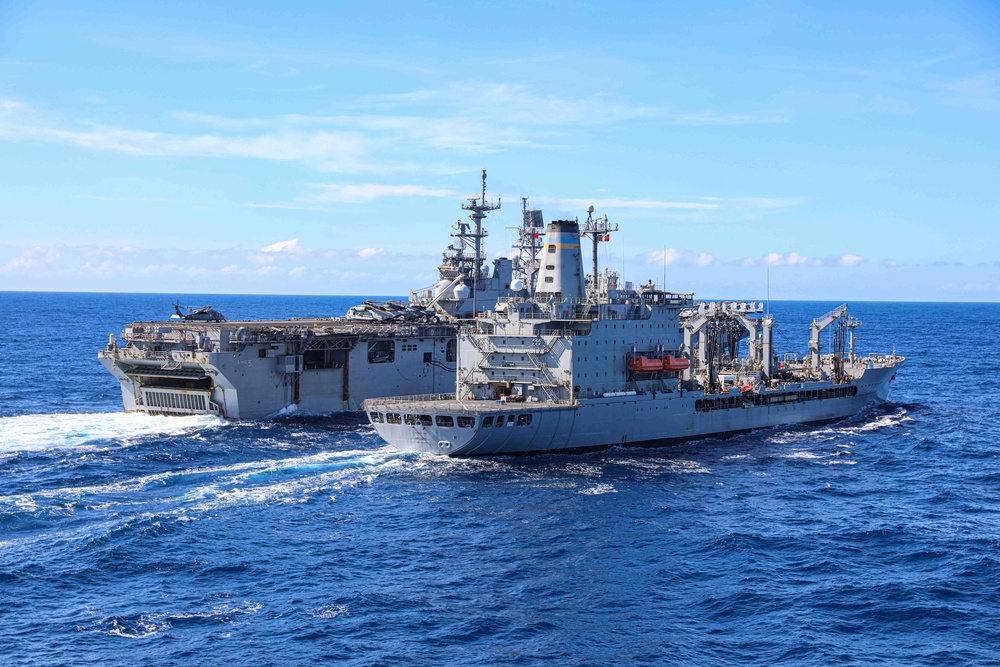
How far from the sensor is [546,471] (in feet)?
131

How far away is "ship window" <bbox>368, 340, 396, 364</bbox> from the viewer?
5794 centimetres

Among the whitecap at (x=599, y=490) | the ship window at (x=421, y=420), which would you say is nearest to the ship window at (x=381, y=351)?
the ship window at (x=421, y=420)

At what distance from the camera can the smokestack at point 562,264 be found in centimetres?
4797

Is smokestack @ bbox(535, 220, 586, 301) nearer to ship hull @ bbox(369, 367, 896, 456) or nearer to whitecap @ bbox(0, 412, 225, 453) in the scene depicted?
ship hull @ bbox(369, 367, 896, 456)

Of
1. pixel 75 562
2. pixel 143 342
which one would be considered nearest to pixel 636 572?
pixel 75 562

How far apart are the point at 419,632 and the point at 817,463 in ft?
88.0

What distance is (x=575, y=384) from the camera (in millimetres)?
43781

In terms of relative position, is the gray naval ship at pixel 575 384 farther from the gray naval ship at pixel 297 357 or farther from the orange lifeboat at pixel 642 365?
the gray naval ship at pixel 297 357

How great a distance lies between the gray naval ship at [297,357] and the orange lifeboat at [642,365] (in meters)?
7.15

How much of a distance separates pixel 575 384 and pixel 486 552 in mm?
15461

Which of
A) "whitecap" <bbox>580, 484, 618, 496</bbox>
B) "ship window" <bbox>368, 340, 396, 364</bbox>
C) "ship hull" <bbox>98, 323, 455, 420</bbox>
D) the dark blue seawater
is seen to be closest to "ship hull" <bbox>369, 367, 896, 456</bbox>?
the dark blue seawater

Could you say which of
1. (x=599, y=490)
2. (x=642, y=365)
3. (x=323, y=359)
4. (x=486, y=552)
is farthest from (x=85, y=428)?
(x=642, y=365)

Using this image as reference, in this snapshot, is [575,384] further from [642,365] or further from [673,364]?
[673,364]

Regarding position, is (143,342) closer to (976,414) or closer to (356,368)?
(356,368)
